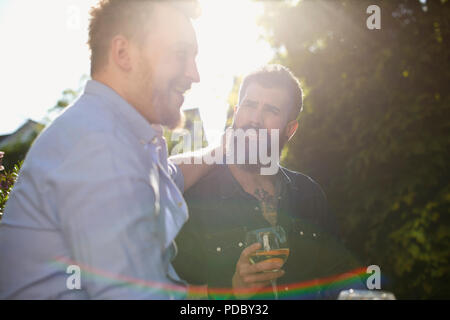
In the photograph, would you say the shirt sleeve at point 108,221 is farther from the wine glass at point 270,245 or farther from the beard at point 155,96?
the wine glass at point 270,245

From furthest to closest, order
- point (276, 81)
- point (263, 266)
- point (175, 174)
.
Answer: point (276, 81)
point (175, 174)
point (263, 266)

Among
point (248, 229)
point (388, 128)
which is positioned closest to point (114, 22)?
point (248, 229)

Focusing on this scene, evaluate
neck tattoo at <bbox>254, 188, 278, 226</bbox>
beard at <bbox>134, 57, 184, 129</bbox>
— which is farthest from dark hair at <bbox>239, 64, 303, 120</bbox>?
beard at <bbox>134, 57, 184, 129</bbox>

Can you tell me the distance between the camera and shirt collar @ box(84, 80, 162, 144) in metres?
1.59

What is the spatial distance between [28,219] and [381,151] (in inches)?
189

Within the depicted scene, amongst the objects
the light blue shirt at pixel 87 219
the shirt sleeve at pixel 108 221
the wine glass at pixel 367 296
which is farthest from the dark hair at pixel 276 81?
the shirt sleeve at pixel 108 221

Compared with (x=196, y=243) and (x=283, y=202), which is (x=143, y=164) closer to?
(x=196, y=243)

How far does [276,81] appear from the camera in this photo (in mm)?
3521

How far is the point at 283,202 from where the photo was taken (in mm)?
3270

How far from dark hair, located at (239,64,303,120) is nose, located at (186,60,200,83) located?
1.67 metres

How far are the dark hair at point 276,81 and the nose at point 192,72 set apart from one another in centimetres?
167

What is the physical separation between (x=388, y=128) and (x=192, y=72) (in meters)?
4.00

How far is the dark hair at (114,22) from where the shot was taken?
177 centimetres

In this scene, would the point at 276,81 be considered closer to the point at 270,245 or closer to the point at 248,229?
the point at 248,229
